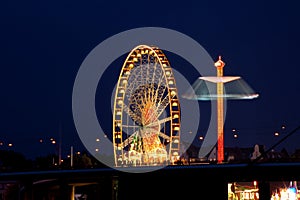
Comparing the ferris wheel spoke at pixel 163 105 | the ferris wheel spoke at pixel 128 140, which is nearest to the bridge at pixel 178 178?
the ferris wheel spoke at pixel 128 140

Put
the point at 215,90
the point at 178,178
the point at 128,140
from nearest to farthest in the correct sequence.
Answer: the point at 178,178, the point at 128,140, the point at 215,90

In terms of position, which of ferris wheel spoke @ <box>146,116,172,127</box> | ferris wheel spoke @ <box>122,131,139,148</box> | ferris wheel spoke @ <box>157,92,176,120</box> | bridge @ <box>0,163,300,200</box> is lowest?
bridge @ <box>0,163,300,200</box>

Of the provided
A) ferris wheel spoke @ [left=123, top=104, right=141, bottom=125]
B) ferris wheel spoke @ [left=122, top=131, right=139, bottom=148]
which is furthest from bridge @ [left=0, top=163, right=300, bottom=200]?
ferris wheel spoke @ [left=122, top=131, right=139, bottom=148]

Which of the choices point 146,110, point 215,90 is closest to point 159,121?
point 146,110

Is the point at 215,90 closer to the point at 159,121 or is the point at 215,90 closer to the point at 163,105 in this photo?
the point at 163,105

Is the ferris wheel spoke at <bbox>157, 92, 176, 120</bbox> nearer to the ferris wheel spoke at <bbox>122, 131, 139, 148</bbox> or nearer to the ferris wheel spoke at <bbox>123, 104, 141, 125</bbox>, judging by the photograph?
the ferris wheel spoke at <bbox>123, 104, 141, 125</bbox>

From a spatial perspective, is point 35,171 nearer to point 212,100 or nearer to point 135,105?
point 135,105

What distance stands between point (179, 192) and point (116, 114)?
1071 cm

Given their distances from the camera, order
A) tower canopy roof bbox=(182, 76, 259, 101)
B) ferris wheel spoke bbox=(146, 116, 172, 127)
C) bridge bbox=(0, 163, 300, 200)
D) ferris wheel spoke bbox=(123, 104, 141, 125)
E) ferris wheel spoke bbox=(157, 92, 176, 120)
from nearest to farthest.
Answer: bridge bbox=(0, 163, 300, 200)
ferris wheel spoke bbox=(146, 116, 172, 127)
ferris wheel spoke bbox=(123, 104, 141, 125)
ferris wheel spoke bbox=(157, 92, 176, 120)
tower canopy roof bbox=(182, 76, 259, 101)

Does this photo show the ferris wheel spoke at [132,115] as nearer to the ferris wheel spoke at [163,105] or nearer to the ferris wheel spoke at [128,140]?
the ferris wheel spoke at [128,140]

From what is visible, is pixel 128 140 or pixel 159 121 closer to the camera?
pixel 159 121

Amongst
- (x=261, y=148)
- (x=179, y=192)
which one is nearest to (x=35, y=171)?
(x=179, y=192)

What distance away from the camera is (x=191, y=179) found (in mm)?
30062

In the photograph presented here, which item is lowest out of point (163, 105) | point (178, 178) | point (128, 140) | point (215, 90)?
point (178, 178)
